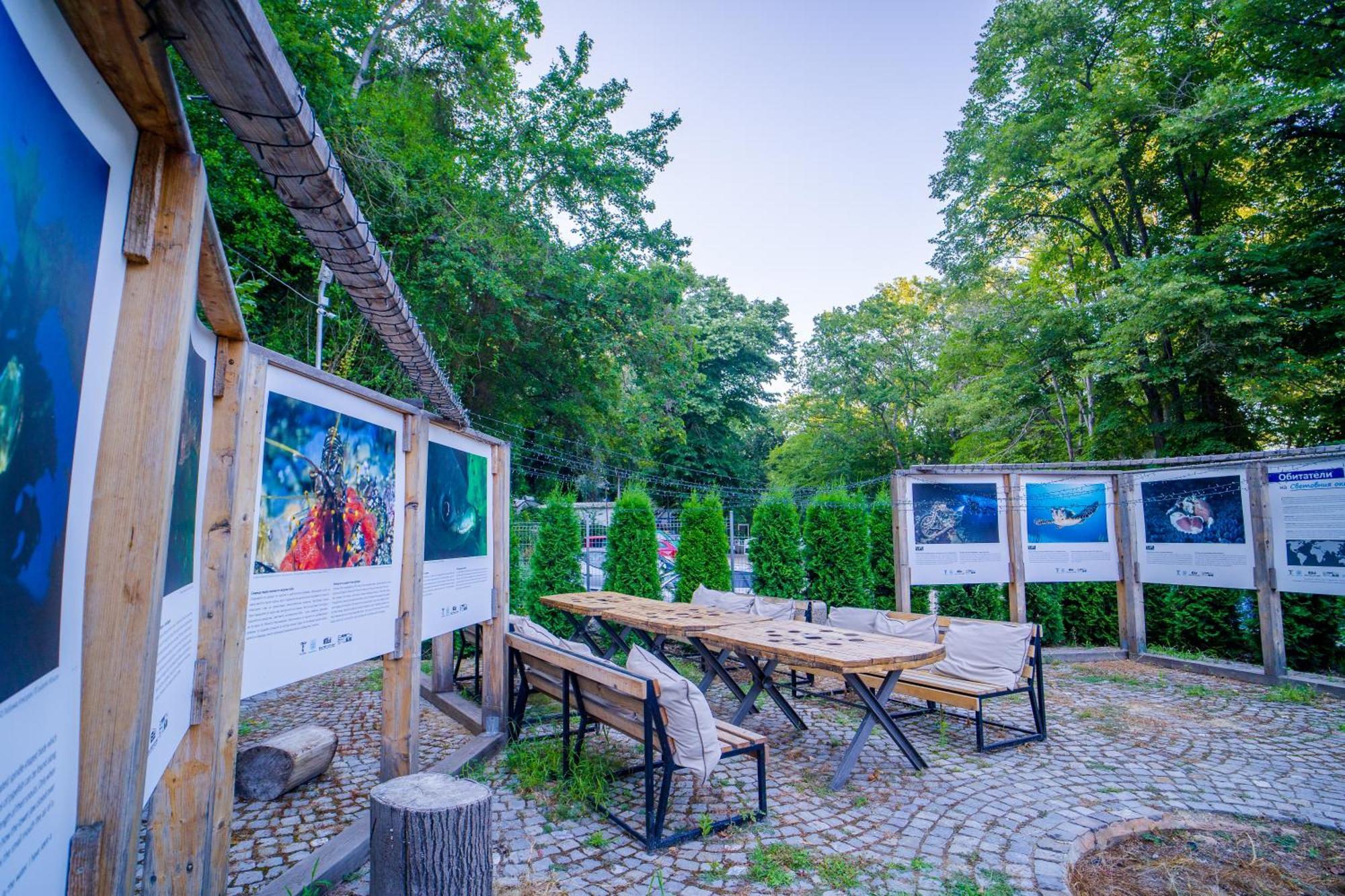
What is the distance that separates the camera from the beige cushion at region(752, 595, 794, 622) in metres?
7.23

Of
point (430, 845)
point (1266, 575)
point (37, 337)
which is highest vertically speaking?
point (37, 337)

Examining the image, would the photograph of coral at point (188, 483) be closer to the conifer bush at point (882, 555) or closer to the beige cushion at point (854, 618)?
the beige cushion at point (854, 618)

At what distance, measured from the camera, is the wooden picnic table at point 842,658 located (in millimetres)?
4555

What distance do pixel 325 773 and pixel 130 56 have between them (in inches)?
192

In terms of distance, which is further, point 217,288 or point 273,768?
point 273,768

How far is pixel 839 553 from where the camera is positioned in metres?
9.61

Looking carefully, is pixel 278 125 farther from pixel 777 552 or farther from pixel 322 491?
pixel 777 552

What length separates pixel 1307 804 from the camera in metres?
4.18

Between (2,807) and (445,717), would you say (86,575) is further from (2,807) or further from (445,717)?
(445,717)

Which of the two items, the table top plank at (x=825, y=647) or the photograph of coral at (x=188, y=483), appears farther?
the table top plank at (x=825, y=647)

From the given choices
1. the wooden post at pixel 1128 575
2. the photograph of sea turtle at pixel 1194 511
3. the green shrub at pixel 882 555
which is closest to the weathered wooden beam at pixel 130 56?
the green shrub at pixel 882 555

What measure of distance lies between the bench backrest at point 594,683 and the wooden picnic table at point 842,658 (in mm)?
1273

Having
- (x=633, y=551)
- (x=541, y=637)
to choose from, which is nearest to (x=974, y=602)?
(x=633, y=551)

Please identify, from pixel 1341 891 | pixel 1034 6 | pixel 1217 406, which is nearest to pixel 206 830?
pixel 1341 891
